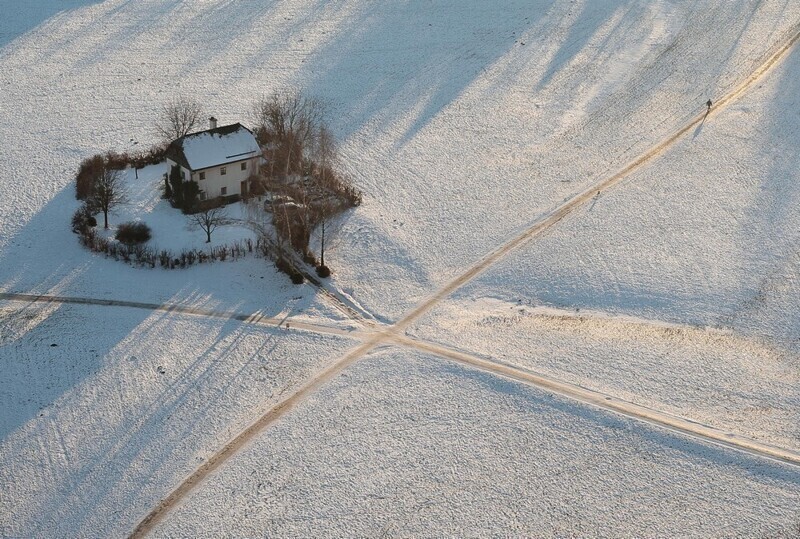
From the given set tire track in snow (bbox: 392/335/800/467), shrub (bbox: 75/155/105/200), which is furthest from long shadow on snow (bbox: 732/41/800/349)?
shrub (bbox: 75/155/105/200)

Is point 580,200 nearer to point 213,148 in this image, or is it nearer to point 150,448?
point 213,148

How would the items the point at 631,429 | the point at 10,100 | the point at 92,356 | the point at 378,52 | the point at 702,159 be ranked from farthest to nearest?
the point at 378,52 < the point at 10,100 < the point at 702,159 < the point at 92,356 < the point at 631,429

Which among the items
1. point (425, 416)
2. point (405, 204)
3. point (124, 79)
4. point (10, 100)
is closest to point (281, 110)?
point (405, 204)

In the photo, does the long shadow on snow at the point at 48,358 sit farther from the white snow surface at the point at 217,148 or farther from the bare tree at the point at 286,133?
the bare tree at the point at 286,133

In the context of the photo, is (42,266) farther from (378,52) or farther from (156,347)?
(378,52)

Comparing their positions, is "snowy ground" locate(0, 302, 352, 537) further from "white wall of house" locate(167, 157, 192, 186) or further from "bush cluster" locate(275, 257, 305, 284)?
"white wall of house" locate(167, 157, 192, 186)
